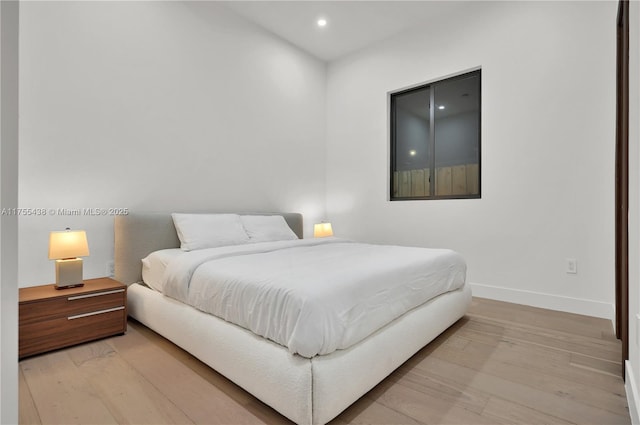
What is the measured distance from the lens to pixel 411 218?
12.6 ft

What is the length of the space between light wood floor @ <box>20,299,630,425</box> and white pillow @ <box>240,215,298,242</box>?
1.23 meters

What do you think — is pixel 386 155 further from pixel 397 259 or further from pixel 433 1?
pixel 397 259

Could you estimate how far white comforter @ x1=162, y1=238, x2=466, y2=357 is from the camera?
134 cm

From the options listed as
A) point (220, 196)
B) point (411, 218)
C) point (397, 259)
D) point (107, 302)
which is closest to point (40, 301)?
point (107, 302)

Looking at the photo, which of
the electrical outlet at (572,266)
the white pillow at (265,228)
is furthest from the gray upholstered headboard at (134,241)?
the electrical outlet at (572,266)

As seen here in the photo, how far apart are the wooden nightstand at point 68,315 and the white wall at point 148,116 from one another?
0.44 meters

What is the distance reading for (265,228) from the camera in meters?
3.27

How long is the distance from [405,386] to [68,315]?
82.6 inches

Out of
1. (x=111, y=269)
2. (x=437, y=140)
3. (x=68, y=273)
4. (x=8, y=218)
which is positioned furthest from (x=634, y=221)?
(x=111, y=269)

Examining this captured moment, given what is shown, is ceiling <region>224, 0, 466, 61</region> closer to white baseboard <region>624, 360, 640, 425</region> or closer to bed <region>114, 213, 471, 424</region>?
bed <region>114, 213, 471, 424</region>

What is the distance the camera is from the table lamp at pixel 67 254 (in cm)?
214

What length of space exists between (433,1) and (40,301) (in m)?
4.21

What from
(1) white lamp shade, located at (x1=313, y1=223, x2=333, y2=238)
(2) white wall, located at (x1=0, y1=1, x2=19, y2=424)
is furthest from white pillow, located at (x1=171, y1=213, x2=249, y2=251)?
(2) white wall, located at (x1=0, y1=1, x2=19, y2=424)

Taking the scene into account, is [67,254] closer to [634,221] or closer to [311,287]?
[311,287]
